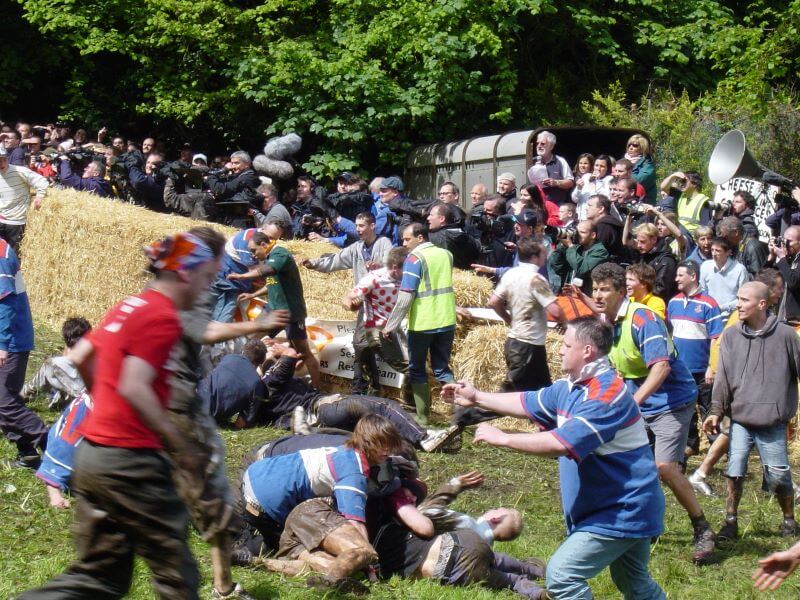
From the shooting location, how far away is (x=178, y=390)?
4.54 meters

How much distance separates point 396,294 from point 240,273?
6.11 feet

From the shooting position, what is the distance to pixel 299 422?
9.03 m

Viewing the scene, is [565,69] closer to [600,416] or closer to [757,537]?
[757,537]

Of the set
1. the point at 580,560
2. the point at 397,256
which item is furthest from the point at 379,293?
the point at 580,560

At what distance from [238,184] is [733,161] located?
6.27m

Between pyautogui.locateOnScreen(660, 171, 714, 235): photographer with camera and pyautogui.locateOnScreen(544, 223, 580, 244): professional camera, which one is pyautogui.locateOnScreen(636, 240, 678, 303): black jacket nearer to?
pyautogui.locateOnScreen(544, 223, 580, 244): professional camera

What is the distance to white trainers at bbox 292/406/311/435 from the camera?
29.1ft

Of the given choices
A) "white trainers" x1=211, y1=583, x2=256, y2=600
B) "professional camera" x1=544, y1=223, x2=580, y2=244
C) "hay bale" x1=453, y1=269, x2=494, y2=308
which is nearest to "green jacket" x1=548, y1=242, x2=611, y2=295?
"professional camera" x1=544, y1=223, x2=580, y2=244

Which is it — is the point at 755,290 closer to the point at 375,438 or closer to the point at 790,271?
the point at 375,438

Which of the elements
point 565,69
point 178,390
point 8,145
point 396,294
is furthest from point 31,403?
point 565,69

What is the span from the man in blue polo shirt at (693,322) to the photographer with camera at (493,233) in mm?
2860

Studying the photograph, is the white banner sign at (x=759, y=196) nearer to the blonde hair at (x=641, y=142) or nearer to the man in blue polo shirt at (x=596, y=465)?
the blonde hair at (x=641, y=142)

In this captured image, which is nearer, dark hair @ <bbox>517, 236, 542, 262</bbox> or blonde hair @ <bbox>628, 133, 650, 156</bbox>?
dark hair @ <bbox>517, 236, 542, 262</bbox>

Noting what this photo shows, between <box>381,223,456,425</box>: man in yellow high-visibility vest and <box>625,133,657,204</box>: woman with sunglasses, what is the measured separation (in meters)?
3.50
